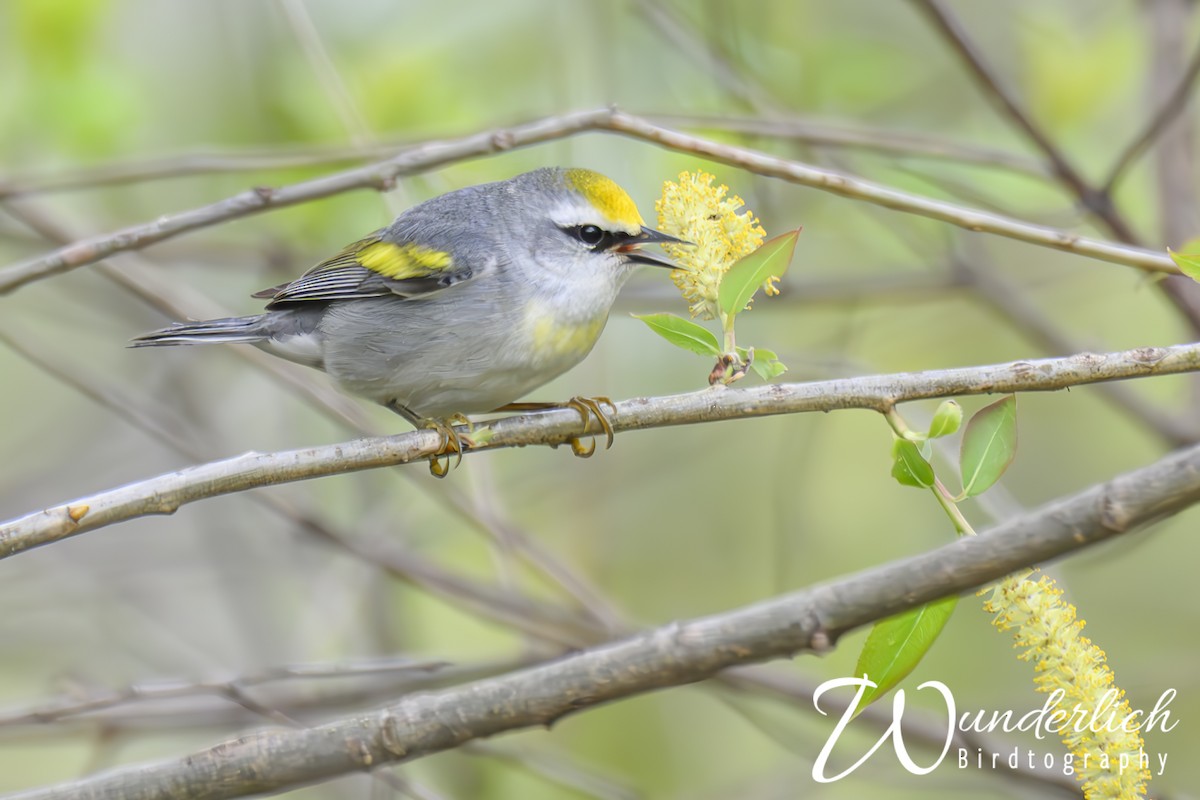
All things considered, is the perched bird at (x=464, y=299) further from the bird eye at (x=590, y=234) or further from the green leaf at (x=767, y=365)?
the green leaf at (x=767, y=365)

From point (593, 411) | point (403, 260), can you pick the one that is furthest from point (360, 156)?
point (593, 411)

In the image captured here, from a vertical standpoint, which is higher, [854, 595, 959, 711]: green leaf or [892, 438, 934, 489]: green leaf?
[892, 438, 934, 489]: green leaf

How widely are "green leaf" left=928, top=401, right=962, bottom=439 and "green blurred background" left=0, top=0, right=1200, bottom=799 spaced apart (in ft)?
5.26

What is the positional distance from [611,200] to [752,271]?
1.08m

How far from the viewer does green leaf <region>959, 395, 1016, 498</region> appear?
5.80 feet

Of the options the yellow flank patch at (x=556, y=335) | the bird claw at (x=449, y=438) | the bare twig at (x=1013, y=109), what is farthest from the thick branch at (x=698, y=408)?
the bare twig at (x=1013, y=109)

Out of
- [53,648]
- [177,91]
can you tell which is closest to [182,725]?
[53,648]

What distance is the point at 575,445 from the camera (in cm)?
251

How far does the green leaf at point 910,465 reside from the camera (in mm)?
1780

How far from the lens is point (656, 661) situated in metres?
1.40

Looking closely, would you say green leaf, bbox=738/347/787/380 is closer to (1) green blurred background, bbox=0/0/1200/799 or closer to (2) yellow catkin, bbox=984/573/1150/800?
(2) yellow catkin, bbox=984/573/1150/800

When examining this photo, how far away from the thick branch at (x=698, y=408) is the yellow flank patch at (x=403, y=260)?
1.06 m

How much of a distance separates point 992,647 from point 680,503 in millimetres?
1670

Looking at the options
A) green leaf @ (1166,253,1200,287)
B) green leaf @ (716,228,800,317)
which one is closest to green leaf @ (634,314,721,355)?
green leaf @ (716,228,800,317)
